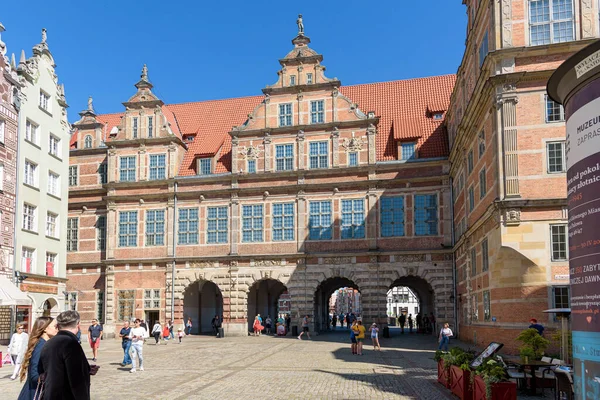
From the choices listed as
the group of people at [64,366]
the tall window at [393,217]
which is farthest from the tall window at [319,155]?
the group of people at [64,366]

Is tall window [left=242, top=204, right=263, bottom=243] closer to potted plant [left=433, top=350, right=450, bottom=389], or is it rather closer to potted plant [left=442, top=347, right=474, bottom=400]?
potted plant [left=433, top=350, right=450, bottom=389]

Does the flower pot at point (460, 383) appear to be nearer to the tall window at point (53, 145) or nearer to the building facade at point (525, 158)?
the building facade at point (525, 158)

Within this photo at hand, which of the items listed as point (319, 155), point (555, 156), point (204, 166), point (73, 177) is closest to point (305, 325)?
point (319, 155)

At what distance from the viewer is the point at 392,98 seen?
4203cm

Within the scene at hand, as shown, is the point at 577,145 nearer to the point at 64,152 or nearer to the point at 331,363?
the point at 331,363

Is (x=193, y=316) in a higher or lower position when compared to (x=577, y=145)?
lower

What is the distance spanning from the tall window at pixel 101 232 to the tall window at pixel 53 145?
7.17 m

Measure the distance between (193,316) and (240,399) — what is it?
29.1 metres

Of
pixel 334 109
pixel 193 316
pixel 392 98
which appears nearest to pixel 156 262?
pixel 193 316

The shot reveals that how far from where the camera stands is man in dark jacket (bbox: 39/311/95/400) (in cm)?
587

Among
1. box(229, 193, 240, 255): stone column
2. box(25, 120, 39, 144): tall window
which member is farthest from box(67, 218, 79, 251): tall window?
box(229, 193, 240, 255): stone column

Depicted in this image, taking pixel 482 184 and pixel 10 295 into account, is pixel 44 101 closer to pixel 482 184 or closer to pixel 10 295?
pixel 10 295

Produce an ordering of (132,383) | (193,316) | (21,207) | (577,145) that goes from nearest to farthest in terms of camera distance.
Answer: (577,145) < (132,383) < (21,207) < (193,316)

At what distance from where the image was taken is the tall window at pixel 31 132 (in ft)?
106
